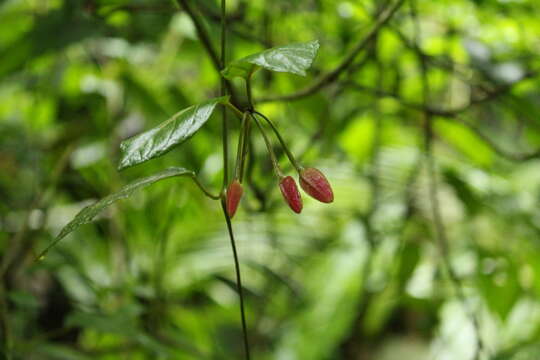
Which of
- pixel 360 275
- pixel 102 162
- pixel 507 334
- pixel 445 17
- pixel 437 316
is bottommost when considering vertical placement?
pixel 507 334

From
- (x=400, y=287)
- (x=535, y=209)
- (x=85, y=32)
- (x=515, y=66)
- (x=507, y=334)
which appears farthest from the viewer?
(x=507, y=334)

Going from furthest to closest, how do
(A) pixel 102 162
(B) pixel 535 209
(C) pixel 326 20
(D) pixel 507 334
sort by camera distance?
(D) pixel 507 334
(B) pixel 535 209
(A) pixel 102 162
(C) pixel 326 20

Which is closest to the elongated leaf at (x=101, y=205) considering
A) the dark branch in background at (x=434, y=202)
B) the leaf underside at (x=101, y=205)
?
the leaf underside at (x=101, y=205)

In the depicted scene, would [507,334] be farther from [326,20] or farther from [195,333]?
[326,20]

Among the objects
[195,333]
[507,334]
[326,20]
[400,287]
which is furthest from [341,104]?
[507,334]

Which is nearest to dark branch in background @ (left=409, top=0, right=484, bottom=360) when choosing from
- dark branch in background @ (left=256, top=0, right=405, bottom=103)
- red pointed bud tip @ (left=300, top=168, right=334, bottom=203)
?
dark branch in background @ (left=256, top=0, right=405, bottom=103)

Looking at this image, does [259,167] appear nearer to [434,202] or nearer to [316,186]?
[434,202]
